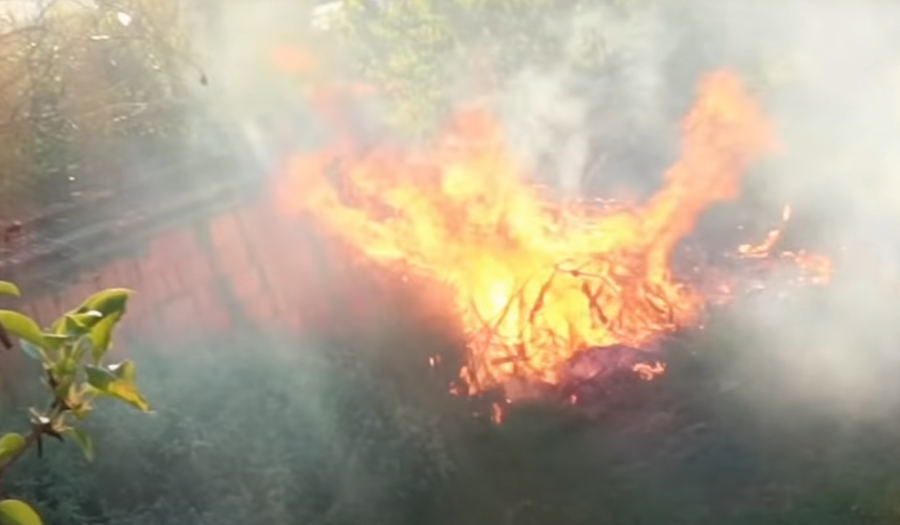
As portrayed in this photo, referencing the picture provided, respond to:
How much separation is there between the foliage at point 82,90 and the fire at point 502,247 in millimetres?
1014

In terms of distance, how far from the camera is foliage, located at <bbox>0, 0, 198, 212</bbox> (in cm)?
591

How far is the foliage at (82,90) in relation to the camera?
5910 millimetres

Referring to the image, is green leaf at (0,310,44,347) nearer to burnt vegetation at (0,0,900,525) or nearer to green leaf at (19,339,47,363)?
green leaf at (19,339,47,363)

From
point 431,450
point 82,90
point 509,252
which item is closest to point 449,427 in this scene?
point 431,450

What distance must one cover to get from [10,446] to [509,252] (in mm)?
5930

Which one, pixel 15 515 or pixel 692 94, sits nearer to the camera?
pixel 15 515

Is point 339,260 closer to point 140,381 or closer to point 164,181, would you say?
point 164,181

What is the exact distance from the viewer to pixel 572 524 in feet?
17.9

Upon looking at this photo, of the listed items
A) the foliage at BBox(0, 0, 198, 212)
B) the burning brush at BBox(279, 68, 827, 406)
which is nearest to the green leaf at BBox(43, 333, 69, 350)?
the foliage at BBox(0, 0, 198, 212)

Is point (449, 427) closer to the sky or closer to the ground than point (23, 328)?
closer to the sky

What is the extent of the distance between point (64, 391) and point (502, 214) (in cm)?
599

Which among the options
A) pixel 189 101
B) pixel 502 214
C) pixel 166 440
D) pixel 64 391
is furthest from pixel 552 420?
pixel 64 391

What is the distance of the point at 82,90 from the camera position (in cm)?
647

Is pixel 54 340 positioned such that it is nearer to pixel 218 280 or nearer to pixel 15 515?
pixel 15 515
